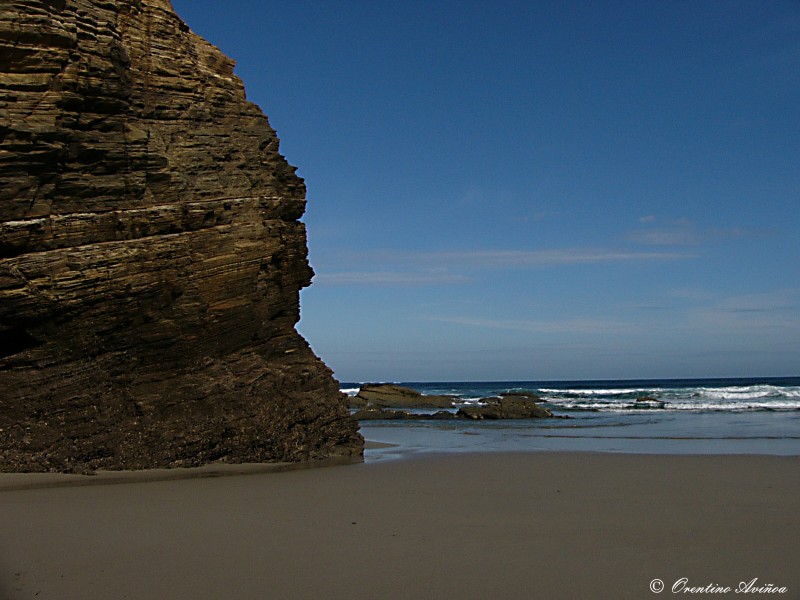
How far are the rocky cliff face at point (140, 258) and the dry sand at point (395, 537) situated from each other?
1462 millimetres

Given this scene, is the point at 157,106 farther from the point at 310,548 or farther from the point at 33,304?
the point at 310,548

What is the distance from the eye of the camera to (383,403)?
159 feet

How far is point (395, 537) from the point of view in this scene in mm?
7785

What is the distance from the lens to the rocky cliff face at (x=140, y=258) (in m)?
11.5

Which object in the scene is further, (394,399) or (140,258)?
(394,399)

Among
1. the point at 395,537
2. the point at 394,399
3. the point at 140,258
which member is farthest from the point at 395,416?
the point at 395,537

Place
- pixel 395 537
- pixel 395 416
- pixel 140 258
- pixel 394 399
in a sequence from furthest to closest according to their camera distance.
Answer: pixel 394 399
pixel 395 416
pixel 140 258
pixel 395 537

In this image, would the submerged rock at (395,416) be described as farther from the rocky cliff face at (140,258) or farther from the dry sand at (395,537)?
the dry sand at (395,537)

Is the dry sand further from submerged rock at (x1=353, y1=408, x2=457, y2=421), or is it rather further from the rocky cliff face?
submerged rock at (x1=353, y1=408, x2=457, y2=421)

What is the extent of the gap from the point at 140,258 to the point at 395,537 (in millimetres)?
7271

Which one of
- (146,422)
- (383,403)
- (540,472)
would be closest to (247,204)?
(146,422)

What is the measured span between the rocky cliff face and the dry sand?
57.5 inches

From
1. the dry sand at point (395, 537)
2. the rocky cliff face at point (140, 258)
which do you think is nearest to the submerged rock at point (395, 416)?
the rocky cliff face at point (140, 258)

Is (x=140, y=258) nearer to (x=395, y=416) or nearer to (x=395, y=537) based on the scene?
(x=395, y=537)
